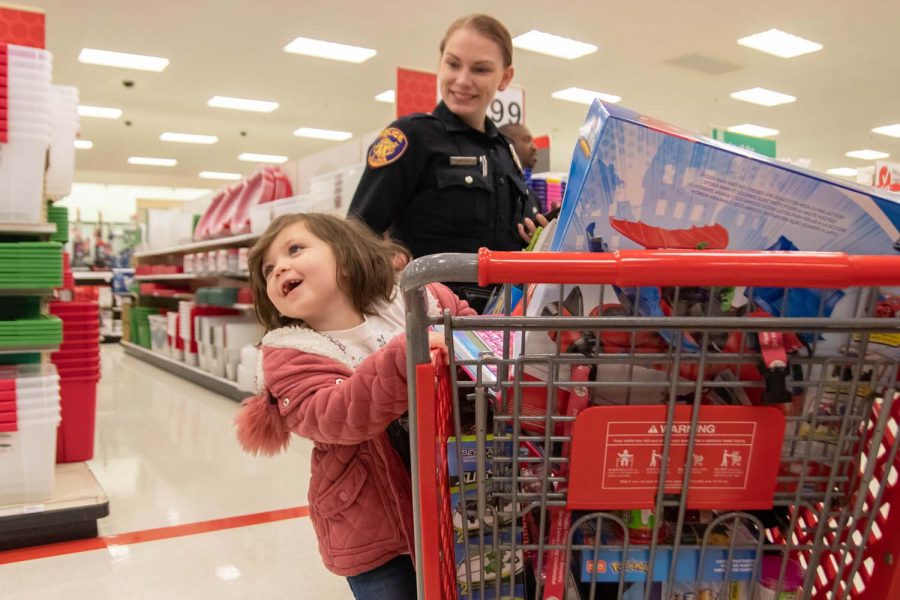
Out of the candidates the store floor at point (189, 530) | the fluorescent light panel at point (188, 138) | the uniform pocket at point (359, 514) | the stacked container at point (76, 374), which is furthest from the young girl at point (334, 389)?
the fluorescent light panel at point (188, 138)

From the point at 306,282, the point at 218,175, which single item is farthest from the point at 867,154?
the point at 306,282

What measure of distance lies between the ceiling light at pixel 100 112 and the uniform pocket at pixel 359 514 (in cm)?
1183

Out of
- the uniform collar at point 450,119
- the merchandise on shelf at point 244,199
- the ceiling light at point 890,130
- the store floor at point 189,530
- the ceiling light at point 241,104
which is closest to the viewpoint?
the uniform collar at point 450,119

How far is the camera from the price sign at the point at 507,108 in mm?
3992

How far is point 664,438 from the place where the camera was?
754 millimetres

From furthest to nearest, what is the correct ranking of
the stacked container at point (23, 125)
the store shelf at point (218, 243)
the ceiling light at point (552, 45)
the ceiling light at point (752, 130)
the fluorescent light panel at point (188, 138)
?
the fluorescent light panel at point (188, 138), the ceiling light at point (752, 130), the ceiling light at point (552, 45), the store shelf at point (218, 243), the stacked container at point (23, 125)

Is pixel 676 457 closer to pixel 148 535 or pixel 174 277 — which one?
pixel 148 535

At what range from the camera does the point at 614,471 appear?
762mm

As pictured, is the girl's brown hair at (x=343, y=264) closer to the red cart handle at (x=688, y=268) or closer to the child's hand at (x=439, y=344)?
the child's hand at (x=439, y=344)

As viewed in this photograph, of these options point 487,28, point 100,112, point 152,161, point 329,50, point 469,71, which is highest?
point 329,50

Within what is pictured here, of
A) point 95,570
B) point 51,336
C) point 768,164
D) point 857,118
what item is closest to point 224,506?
point 95,570

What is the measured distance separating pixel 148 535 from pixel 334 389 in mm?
1998

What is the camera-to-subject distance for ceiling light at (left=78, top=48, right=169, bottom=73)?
28.3 feet

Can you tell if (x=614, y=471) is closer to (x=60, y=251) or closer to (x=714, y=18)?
(x=60, y=251)
